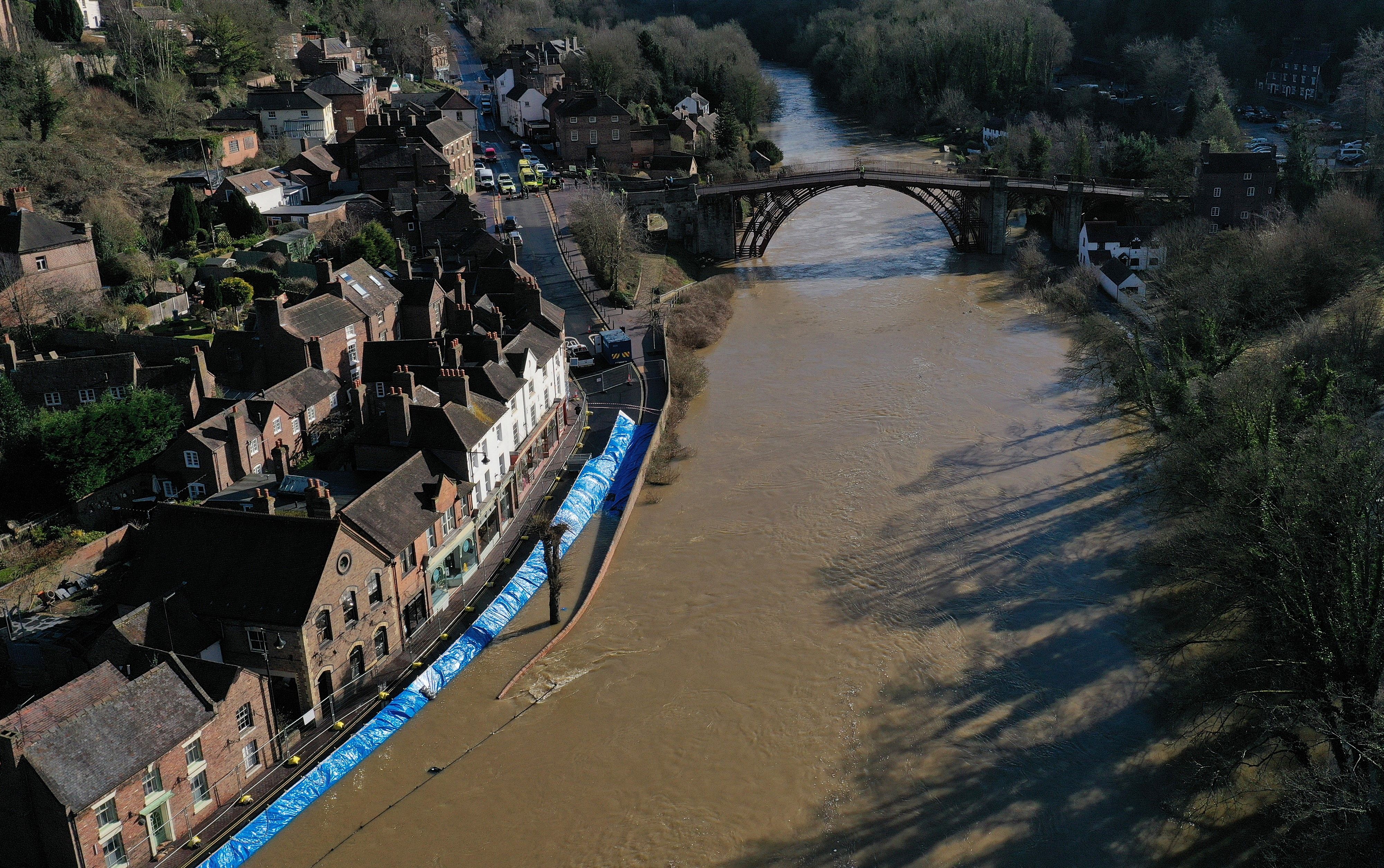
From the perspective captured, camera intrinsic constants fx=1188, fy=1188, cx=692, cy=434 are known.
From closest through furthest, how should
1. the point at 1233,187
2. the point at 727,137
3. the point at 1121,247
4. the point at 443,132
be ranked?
the point at 1121,247, the point at 1233,187, the point at 443,132, the point at 727,137

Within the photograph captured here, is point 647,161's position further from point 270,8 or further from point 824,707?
point 824,707

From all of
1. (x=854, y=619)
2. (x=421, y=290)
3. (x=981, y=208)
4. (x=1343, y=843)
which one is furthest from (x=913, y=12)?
(x=1343, y=843)

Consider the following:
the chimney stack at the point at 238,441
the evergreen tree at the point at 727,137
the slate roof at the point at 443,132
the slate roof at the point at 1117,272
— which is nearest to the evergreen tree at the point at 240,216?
the slate roof at the point at 443,132

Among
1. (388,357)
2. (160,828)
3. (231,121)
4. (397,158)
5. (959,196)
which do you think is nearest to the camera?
(160,828)

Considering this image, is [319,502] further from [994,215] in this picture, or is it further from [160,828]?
[994,215]

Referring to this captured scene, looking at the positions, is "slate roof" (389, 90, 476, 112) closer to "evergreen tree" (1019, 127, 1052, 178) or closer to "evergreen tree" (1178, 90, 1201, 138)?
"evergreen tree" (1019, 127, 1052, 178)

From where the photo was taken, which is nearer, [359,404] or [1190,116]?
[359,404]

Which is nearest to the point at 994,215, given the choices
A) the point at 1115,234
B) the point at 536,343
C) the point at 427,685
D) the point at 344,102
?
the point at 1115,234
